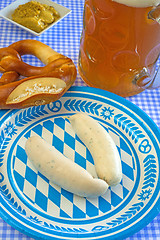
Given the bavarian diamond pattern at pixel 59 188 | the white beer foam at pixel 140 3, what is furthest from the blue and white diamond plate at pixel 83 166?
the white beer foam at pixel 140 3

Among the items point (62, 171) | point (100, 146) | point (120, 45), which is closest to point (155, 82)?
point (120, 45)

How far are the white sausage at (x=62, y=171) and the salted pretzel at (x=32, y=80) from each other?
0.13m

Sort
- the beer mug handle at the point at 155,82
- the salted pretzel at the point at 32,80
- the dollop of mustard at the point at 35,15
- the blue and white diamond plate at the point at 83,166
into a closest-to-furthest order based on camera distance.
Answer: the blue and white diamond plate at the point at 83,166, the salted pretzel at the point at 32,80, the beer mug handle at the point at 155,82, the dollop of mustard at the point at 35,15

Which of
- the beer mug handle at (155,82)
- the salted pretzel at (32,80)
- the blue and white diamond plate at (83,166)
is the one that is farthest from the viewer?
the beer mug handle at (155,82)

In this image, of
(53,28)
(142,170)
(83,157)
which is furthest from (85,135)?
(53,28)

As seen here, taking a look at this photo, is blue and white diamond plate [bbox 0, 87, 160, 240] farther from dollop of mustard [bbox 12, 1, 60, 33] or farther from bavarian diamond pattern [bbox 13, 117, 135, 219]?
dollop of mustard [bbox 12, 1, 60, 33]

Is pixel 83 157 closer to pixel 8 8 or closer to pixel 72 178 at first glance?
pixel 72 178

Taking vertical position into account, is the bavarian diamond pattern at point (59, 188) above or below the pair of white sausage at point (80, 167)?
below

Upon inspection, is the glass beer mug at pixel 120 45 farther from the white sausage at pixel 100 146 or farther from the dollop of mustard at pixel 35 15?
the dollop of mustard at pixel 35 15

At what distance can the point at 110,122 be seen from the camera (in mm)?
875

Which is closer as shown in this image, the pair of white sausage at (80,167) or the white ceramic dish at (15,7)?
the pair of white sausage at (80,167)

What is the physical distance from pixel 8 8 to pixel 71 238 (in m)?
0.89

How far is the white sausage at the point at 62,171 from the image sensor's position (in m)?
0.67

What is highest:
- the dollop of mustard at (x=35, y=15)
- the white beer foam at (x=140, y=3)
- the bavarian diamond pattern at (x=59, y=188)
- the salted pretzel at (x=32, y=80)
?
the white beer foam at (x=140, y=3)
